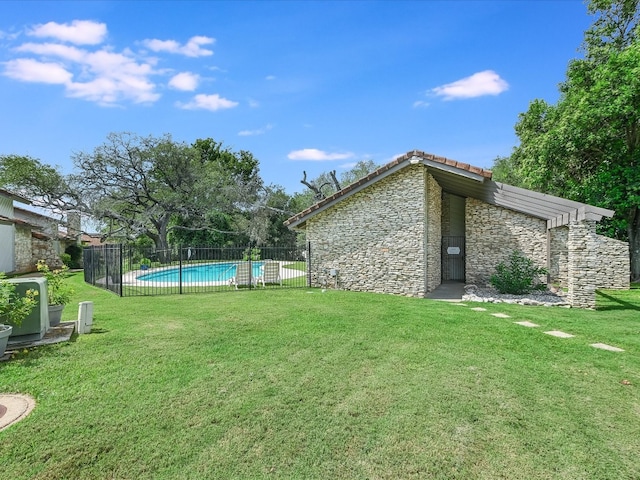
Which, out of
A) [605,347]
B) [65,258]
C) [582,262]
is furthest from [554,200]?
[65,258]

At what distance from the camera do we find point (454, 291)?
13641 mm

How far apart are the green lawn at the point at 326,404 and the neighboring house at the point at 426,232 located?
4.96 m

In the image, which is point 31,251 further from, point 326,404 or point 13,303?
point 326,404

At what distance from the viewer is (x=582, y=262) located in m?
9.57

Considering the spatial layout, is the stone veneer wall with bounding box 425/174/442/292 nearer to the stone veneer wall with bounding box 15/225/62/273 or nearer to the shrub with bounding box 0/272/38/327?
the shrub with bounding box 0/272/38/327

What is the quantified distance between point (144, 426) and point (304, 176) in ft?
92.9

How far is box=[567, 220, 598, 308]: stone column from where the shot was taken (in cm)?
948

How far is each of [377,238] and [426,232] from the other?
1741 millimetres

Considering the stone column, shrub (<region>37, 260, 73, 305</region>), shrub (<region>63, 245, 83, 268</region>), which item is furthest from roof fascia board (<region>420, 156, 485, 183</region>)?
shrub (<region>63, 245, 83, 268</region>)

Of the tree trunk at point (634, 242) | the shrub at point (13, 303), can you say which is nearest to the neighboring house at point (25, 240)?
the shrub at point (13, 303)

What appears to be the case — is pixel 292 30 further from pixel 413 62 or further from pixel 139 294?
pixel 139 294

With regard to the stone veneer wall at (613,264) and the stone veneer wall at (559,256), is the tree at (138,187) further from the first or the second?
the stone veneer wall at (613,264)

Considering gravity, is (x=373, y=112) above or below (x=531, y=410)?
above

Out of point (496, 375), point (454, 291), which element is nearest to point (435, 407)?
point (496, 375)
